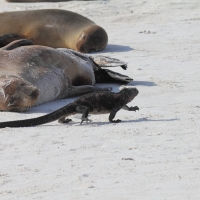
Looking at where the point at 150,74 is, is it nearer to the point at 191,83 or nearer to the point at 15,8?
the point at 191,83

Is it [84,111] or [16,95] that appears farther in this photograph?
[16,95]

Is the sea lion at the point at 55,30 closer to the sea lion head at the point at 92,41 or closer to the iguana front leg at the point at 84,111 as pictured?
the sea lion head at the point at 92,41

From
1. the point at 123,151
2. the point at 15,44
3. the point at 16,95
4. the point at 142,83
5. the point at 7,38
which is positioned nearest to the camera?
the point at 123,151

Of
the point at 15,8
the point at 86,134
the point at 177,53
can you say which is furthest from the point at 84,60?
the point at 15,8

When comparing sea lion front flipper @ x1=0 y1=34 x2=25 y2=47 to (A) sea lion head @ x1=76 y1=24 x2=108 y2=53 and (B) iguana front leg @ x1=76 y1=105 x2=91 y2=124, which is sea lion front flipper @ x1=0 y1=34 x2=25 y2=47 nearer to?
(A) sea lion head @ x1=76 y1=24 x2=108 y2=53

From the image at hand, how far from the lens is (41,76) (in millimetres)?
7238

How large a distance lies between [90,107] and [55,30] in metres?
5.61

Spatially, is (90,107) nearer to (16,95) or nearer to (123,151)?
(16,95)

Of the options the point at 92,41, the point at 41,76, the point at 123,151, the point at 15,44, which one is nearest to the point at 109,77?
the point at 15,44

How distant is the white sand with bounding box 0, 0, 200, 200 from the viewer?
433 cm

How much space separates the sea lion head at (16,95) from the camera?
6.61 metres

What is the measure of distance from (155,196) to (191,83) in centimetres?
404

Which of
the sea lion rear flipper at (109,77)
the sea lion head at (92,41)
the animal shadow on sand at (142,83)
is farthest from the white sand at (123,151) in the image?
the sea lion head at (92,41)

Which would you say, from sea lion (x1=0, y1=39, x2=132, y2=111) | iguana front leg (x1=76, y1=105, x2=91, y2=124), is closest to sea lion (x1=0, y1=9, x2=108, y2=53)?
sea lion (x1=0, y1=39, x2=132, y2=111)
